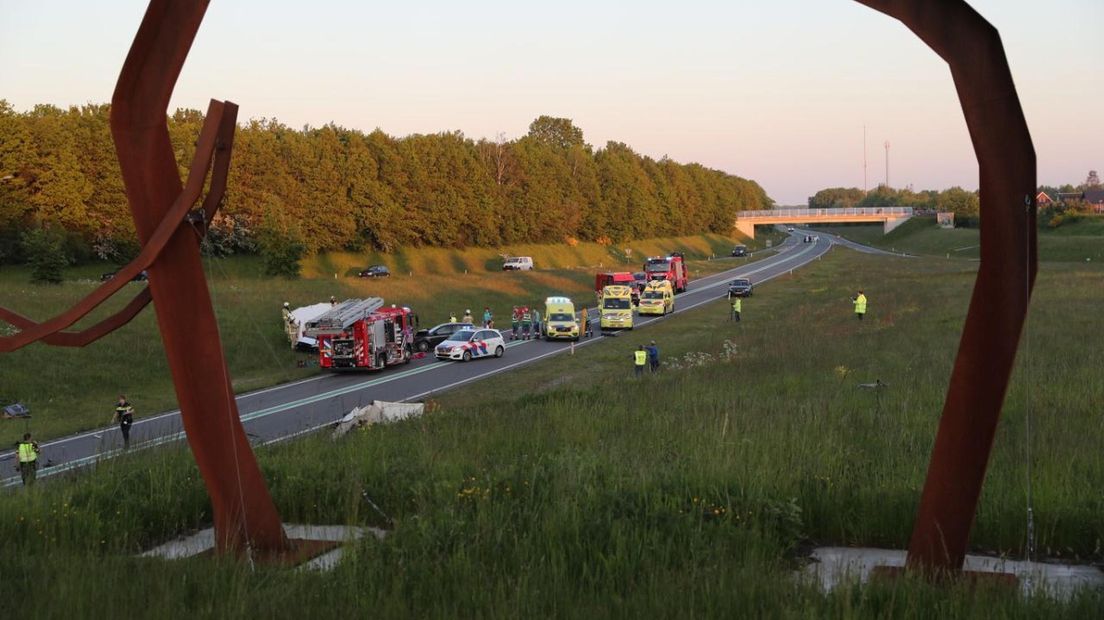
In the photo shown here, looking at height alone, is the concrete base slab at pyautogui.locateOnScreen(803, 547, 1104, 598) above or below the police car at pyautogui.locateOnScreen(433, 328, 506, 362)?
above

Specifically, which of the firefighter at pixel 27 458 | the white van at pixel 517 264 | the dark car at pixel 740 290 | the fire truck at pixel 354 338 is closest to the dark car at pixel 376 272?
the white van at pixel 517 264

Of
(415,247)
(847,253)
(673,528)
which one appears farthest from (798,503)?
(847,253)

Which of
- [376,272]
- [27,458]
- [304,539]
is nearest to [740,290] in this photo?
[376,272]

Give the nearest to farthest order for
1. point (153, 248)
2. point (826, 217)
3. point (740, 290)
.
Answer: point (153, 248), point (740, 290), point (826, 217)

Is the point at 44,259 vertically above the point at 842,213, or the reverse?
the point at 842,213

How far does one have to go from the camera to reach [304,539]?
9.16 metres

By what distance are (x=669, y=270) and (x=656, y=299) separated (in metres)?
16.2

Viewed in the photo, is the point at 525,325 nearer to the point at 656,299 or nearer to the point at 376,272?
the point at 656,299

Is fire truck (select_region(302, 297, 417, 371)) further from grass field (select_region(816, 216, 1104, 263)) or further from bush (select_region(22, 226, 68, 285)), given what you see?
grass field (select_region(816, 216, 1104, 263))

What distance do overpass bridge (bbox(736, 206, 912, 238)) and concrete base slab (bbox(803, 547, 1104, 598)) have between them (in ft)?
527

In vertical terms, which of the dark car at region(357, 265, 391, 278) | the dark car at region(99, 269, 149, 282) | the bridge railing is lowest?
the dark car at region(357, 265, 391, 278)

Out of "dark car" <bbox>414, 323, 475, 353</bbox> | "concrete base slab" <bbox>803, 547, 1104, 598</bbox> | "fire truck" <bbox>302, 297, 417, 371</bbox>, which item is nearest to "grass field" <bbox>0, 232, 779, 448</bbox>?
"fire truck" <bbox>302, 297, 417, 371</bbox>

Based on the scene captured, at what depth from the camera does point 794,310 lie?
5391 centimetres

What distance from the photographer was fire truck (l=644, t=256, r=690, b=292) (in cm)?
7200
